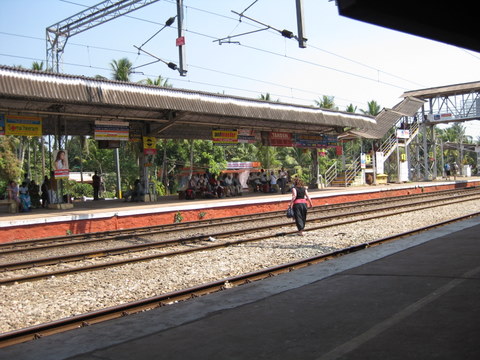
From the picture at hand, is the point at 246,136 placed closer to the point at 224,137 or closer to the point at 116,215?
the point at 224,137

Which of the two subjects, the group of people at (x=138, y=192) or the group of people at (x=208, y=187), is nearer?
the group of people at (x=138, y=192)

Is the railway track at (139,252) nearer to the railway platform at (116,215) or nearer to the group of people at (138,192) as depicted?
the railway platform at (116,215)

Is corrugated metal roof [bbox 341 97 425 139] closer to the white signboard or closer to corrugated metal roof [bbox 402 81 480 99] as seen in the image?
corrugated metal roof [bbox 402 81 480 99]

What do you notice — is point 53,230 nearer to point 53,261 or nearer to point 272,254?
point 53,261

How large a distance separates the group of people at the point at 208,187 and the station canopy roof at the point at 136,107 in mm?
2493

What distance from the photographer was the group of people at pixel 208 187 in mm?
23594

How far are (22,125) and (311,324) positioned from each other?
48.0ft

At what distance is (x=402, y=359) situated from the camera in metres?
3.65

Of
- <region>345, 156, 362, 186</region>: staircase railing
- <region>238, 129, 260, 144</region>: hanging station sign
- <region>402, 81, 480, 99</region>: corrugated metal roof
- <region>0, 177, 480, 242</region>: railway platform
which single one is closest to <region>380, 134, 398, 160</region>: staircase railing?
<region>345, 156, 362, 186</region>: staircase railing

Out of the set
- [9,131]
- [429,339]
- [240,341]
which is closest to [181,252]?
[240,341]

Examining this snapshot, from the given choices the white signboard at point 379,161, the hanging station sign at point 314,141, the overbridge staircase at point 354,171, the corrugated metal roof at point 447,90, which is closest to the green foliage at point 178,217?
the hanging station sign at point 314,141

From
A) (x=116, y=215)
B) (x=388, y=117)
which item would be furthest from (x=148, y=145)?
(x=388, y=117)

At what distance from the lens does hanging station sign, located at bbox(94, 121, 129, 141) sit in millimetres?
18453

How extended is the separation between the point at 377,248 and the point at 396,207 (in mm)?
10874
